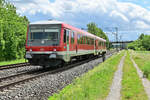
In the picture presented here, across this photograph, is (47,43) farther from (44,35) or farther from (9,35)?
(9,35)

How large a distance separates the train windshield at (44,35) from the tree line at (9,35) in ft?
34.1

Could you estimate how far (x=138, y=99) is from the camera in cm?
723

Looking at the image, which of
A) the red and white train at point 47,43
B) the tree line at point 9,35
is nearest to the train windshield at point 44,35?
the red and white train at point 47,43

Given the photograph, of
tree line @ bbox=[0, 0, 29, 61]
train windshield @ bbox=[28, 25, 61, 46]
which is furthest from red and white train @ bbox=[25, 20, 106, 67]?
tree line @ bbox=[0, 0, 29, 61]

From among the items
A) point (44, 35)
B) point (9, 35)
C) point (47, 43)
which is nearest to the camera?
point (47, 43)

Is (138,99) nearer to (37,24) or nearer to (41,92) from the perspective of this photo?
(41,92)

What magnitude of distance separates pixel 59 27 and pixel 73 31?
3084 mm

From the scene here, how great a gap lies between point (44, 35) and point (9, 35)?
40.9 feet

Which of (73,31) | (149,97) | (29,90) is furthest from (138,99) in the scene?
(73,31)

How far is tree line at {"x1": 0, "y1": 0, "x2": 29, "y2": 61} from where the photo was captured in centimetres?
2537

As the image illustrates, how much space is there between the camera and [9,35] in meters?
25.9

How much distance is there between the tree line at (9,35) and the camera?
2537 centimetres

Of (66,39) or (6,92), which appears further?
(66,39)

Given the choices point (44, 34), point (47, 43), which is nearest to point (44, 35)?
point (44, 34)
